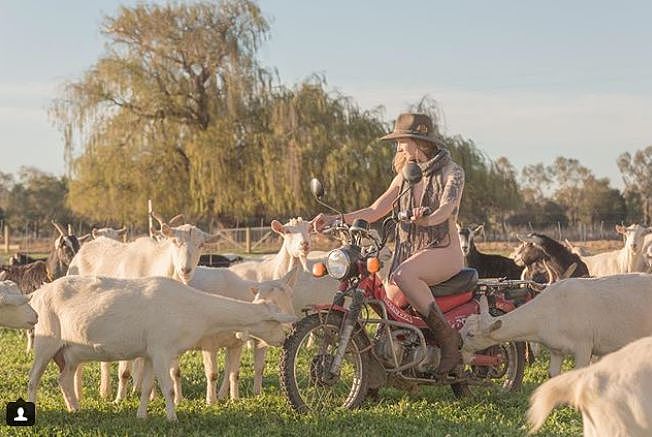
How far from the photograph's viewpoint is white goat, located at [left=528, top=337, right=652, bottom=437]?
13.6ft

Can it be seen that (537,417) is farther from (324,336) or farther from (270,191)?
(270,191)

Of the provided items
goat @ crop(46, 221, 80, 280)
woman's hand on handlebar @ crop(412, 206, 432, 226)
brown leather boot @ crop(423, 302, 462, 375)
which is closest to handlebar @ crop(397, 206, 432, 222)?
woman's hand on handlebar @ crop(412, 206, 432, 226)

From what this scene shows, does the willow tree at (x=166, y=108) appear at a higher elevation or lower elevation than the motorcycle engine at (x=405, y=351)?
higher

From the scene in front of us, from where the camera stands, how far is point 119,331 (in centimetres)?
777

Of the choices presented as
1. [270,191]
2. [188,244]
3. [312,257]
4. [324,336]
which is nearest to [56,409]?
[324,336]

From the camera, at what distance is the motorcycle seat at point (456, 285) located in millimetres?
8164

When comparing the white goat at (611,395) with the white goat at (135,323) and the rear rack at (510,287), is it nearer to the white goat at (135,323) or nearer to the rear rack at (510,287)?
the white goat at (135,323)

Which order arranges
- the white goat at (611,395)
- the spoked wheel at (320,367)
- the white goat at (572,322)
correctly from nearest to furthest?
1. the white goat at (611,395)
2. the spoked wheel at (320,367)
3. the white goat at (572,322)

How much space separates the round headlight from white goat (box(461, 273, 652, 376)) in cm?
135

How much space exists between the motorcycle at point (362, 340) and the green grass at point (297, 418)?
0.64 ft

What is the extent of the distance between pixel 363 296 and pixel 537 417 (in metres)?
3.34

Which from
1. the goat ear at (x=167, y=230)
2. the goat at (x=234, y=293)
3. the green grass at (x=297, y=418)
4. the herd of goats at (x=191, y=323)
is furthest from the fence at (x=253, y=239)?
the green grass at (x=297, y=418)

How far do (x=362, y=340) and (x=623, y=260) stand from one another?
9.11 metres

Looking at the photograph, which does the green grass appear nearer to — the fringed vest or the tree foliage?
the fringed vest
